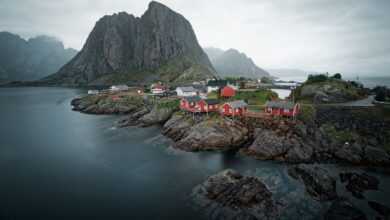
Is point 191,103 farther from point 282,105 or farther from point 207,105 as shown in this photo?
point 282,105

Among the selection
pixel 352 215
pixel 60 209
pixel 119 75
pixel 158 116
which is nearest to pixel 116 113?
pixel 158 116

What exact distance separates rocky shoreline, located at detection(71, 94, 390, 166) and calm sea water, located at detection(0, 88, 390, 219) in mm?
2784

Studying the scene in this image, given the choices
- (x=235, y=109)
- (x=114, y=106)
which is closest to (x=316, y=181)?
(x=235, y=109)

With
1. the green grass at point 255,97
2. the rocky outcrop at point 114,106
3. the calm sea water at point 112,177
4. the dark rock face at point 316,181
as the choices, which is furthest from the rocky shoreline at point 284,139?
the rocky outcrop at point 114,106

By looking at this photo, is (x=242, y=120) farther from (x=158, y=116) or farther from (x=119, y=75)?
(x=119, y=75)

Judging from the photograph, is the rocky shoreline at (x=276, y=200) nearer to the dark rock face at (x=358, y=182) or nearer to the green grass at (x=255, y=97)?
the dark rock face at (x=358, y=182)

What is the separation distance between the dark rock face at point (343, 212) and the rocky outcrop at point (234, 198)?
4.71m

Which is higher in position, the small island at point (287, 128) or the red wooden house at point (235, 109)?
the red wooden house at point (235, 109)

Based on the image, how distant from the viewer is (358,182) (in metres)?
23.1

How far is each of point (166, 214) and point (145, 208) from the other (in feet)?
8.60

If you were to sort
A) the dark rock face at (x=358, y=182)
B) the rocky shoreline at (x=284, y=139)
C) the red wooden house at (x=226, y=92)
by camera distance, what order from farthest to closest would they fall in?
the red wooden house at (x=226, y=92), the rocky shoreline at (x=284, y=139), the dark rock face at (x=358, y=182)

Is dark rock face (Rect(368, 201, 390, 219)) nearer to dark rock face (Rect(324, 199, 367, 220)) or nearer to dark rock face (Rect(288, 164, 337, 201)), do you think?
dark rock face (Rect(324, 199, 367, 220))

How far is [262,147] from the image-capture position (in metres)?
32.2

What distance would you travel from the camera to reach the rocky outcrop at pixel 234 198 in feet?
59.3
